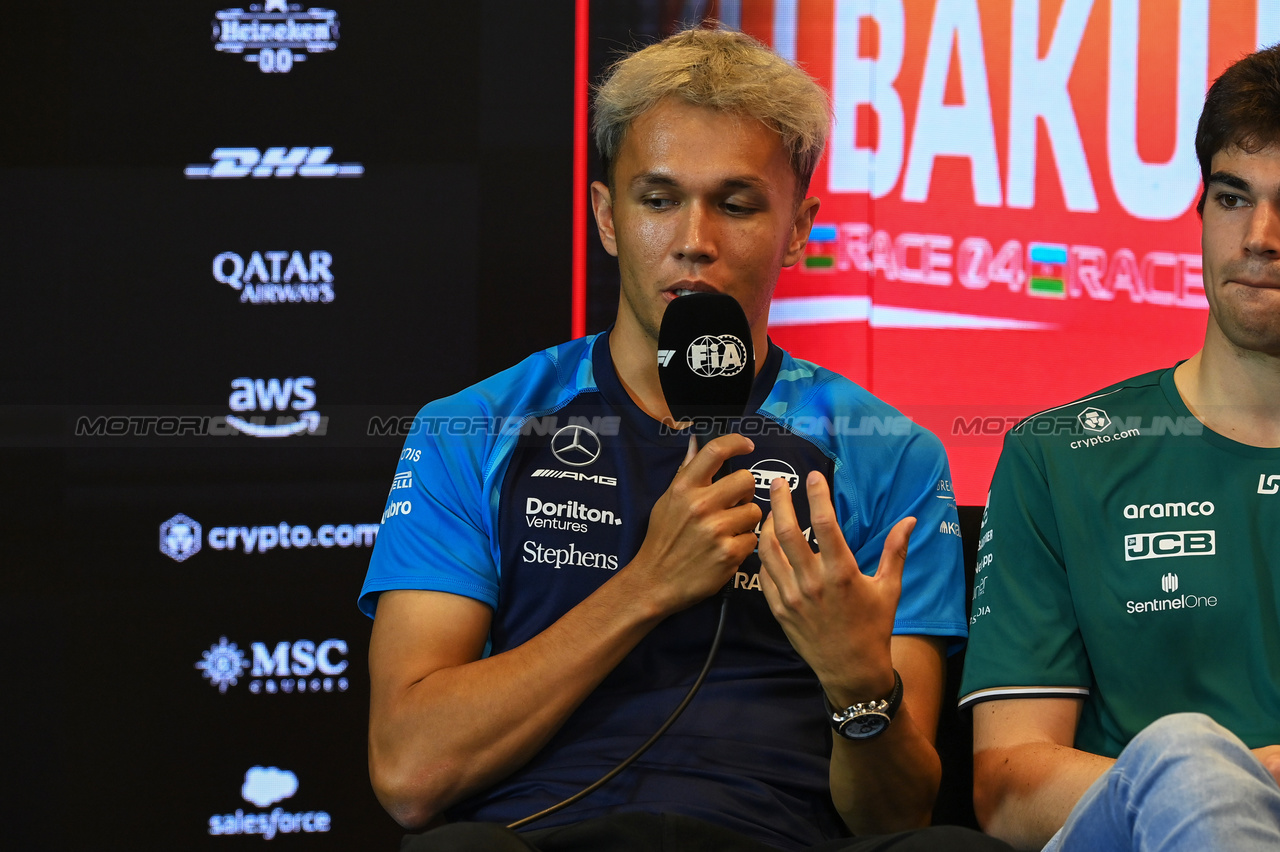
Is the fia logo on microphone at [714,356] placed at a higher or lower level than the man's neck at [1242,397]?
higher

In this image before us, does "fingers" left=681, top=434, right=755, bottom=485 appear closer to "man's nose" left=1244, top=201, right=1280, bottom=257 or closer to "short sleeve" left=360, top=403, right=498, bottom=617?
"short sleeve" left=360, top=403, right=498, bottom=617

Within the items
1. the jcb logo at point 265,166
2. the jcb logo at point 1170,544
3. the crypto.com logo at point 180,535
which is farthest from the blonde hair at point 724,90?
the crypto.com logo at point 180,535

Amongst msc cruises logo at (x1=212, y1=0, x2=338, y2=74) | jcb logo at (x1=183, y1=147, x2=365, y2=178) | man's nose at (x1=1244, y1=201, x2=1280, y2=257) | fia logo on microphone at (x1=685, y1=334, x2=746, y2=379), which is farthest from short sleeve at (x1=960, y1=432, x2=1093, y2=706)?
msc cruises logo at (x1=212, y1=0, x2=338, y2=74)

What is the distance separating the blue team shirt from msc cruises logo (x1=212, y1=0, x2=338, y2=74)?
4.44ft

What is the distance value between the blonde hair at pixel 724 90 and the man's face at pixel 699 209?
0.07 ft

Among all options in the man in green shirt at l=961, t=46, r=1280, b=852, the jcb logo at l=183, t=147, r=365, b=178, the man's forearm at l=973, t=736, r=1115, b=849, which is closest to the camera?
the man's forearm at l=973, t=736, r=1115, b=849

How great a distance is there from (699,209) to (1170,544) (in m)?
0.71

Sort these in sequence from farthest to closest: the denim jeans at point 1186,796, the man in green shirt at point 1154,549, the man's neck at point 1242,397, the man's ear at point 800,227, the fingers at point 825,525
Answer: the man's ear at point 800,227 → the man's neck at point 1242,397 → the man in green shirt at point 1154,549 → the fingers at point 825,525 → the denim jeans at point 1186,796

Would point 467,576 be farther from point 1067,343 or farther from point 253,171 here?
point 1067,343

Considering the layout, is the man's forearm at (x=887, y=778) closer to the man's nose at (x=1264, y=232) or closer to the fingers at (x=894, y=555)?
the fingers at (x=894, y=555)

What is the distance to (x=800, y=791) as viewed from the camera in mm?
1307

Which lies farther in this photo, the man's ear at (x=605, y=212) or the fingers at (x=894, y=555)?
the man's ear at (x=605, y=212)

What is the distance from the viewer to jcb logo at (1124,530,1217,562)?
1400 millimetres

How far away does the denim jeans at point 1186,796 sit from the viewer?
896mm
